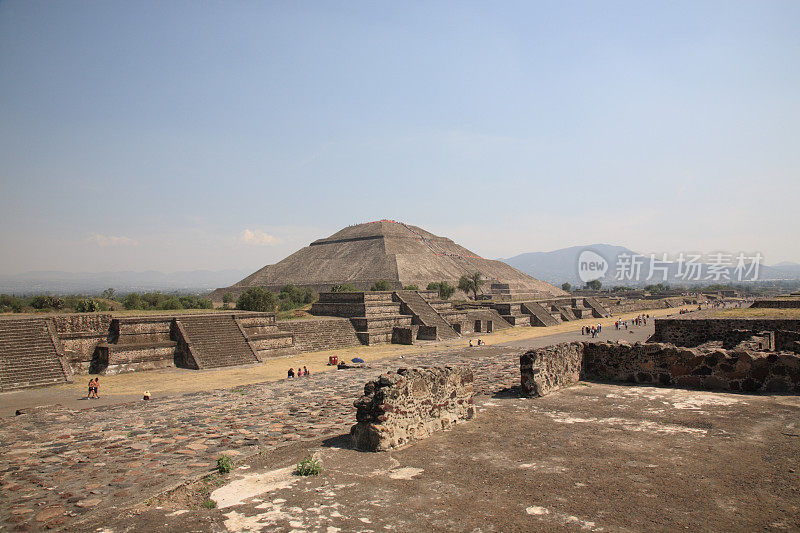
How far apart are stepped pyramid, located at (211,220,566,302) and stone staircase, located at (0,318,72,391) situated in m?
53.4

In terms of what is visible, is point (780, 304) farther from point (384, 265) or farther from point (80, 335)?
point (384, 265)

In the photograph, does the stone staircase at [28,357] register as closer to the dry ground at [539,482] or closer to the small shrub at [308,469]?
the dry ground at [539,482]

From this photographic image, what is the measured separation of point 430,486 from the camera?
6172 mm

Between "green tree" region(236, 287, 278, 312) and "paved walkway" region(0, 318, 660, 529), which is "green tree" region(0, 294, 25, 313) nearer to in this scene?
"green tree" region(236, 287, 278, 312)

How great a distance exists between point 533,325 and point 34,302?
39.6 metres

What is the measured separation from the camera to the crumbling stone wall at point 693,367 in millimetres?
10766

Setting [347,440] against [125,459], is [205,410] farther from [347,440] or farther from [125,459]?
[347,440]

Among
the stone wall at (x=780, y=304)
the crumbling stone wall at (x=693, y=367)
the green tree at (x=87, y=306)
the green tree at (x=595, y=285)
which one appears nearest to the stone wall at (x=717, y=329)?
the crumbling stone wall at (x=693, y=367)

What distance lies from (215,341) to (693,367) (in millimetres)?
21352

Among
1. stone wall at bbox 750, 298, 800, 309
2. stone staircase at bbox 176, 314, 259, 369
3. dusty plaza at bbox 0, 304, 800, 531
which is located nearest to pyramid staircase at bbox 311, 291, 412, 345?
stone staircase at bbox 176, 314, 259, 369

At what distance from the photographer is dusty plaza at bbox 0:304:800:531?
5299mm

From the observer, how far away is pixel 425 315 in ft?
123

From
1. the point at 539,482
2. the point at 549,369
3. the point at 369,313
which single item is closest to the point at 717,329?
the point at 549,369

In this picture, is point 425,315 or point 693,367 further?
point 425,315
